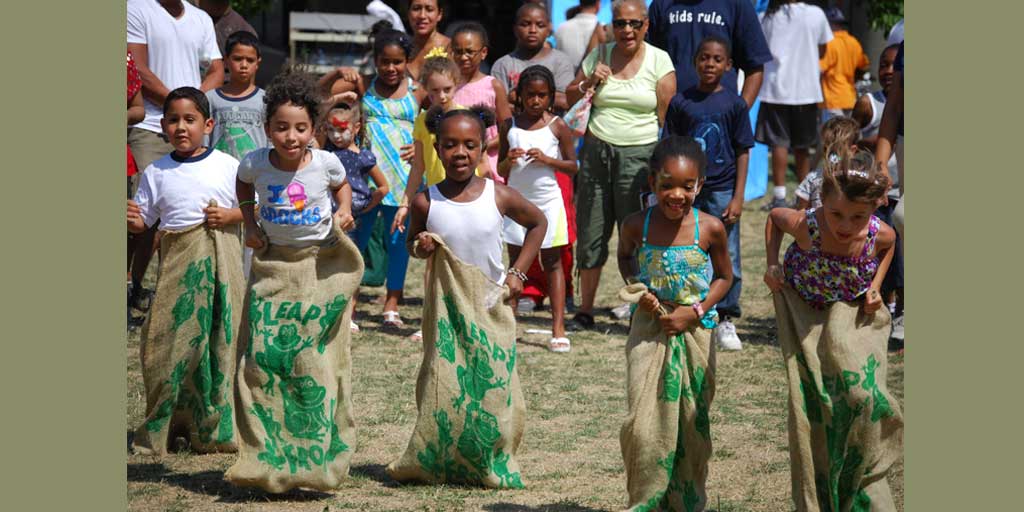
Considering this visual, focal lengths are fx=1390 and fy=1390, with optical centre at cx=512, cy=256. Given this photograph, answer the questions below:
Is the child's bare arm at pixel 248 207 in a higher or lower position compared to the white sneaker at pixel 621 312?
higher

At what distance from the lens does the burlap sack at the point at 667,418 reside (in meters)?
5.07

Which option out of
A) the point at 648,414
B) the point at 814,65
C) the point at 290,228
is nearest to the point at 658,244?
the point at 648,414

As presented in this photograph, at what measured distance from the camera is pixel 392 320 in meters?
9.09

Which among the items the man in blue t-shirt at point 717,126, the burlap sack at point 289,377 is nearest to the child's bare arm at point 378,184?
the man in blue t-shirt at point 717,126

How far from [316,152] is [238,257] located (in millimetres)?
808

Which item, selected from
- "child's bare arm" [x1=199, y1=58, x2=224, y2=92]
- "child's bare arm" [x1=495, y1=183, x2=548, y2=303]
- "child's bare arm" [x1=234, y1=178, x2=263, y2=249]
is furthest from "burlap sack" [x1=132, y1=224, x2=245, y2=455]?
"child's bare arm" [x1=199, y1=58, x2=224, y2=92]

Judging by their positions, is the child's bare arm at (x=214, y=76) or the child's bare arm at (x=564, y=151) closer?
the child's bare arm at (x=214, y=76)

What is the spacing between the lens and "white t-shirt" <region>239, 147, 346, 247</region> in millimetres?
5508

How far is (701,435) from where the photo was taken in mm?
5125

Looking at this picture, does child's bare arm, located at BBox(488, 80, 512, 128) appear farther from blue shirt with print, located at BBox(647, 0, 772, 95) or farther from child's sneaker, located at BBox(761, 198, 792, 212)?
child's sneaker, located at BBox(761, 198, 792, 212)

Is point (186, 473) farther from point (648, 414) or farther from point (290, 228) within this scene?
point (648, 414)

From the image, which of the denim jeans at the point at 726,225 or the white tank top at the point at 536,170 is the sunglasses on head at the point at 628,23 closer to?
the white tank top at the point at 536,170

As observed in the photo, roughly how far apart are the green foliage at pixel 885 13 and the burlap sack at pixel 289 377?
37.9ft

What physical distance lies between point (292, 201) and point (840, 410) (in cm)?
225
